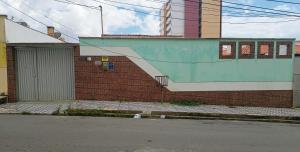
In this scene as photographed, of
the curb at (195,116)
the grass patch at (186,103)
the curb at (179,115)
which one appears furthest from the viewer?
the grass patch at (186,103)

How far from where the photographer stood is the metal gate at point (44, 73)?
15125 millimetres

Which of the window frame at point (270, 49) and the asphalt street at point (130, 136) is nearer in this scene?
the asphalt street at point (130, 136)

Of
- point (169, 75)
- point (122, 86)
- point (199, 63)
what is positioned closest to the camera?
point (122, 86)

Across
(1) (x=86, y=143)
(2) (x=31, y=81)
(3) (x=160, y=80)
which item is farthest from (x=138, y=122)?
(2) (x=31, y=81)

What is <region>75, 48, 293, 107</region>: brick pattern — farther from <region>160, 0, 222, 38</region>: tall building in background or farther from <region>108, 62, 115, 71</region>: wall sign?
<region>160, 0, 222, 38</region>: tall building in background

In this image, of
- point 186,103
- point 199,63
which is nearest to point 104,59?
point 186,103

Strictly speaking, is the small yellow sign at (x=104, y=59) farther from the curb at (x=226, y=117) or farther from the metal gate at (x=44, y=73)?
the curb at (x=226, y=117)

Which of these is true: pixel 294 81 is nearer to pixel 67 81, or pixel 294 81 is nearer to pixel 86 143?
pixel 67 81

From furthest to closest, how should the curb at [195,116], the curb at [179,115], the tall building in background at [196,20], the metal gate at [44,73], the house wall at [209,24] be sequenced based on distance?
the house wall at [209,24] → the tall building in background at [196,20] → the metal gate at [44,73] → the curb at [195,116] → the curb at [179,115]

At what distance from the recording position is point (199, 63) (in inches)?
640

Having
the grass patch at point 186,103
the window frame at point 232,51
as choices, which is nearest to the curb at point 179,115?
the grass patch at point 186,103

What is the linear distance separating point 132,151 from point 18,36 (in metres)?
13.4

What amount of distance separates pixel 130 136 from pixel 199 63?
8.50 meters

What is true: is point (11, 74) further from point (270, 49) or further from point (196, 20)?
point (196, 20)
